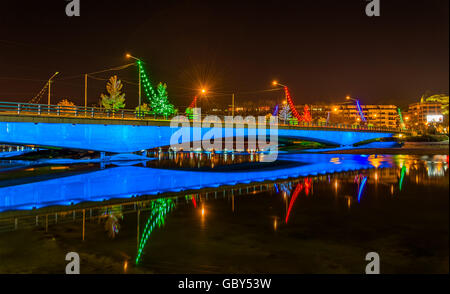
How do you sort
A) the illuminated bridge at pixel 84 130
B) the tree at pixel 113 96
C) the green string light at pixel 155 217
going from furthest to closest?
the tree at pixel 113 96, the illuminated bridge at pixel 84 130, the green string light at pixel 155 217

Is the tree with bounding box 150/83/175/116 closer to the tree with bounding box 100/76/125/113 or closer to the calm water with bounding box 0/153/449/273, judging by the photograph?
the tree with bounding box 100/76/125/113

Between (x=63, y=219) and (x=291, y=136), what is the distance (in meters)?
52.1

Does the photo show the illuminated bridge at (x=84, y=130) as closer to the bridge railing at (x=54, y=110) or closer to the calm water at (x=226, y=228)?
the bridge railing at (x=54, y=110)

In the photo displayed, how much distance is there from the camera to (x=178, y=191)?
18641 millimetres

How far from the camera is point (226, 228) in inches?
438

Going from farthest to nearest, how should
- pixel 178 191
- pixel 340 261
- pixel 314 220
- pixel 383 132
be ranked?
pixel 383 132 → pixel 178 191 → pixel 314 220 → pixel 340 261

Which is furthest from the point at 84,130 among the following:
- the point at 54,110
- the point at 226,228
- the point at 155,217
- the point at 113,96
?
the point at 113,96

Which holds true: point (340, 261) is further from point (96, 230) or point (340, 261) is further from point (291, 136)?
point (291, 136)

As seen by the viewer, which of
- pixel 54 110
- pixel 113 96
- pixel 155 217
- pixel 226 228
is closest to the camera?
pixel 226 228

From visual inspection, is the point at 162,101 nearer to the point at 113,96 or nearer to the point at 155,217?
the point at 113,96

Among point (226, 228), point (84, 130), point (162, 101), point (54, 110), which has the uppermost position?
point (162, 101)

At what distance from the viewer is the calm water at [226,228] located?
8.05 metres

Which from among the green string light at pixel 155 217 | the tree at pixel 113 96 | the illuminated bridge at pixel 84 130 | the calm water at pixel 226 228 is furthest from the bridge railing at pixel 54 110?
the tree at pixel 113 96
